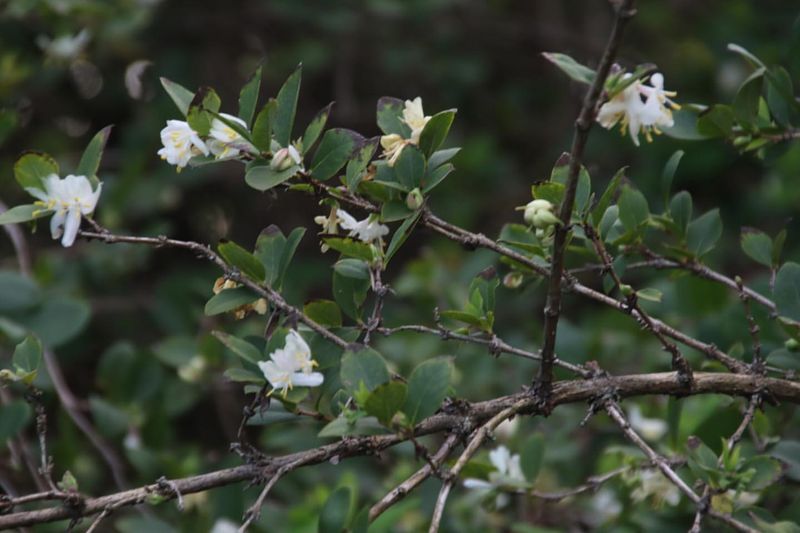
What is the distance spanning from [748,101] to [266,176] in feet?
2.14

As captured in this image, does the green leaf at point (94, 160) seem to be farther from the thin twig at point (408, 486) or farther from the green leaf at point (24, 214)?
the thin twig at point (408, 486)

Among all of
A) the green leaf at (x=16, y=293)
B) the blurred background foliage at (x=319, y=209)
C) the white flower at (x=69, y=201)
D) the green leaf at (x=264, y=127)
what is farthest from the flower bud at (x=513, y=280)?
the green leaf at (x=16, y=293)

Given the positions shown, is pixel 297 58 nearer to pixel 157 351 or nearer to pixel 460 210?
pixel 460 210

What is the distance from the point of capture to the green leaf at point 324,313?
1.14 meters

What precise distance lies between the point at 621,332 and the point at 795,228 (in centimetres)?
85

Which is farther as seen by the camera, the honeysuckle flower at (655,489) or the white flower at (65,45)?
the white flower at (65,45)

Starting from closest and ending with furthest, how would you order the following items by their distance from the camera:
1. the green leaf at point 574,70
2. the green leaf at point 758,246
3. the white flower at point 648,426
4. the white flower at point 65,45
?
the green leaf at point 574,70 < the green leaf at point 758,246 < the white flower at point 648,426 < the white flower at point 65,45

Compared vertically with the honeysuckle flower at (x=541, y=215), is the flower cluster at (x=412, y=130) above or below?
above

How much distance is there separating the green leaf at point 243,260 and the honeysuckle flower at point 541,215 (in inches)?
12.5

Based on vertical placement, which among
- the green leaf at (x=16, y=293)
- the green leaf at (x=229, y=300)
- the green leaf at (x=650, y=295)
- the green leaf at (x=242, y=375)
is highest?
the green leaf at (x=650, y=295)

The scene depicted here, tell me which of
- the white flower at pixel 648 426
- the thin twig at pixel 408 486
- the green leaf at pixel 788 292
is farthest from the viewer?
the white flower at pixel 648 426

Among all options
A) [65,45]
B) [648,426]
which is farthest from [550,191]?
[65,45]

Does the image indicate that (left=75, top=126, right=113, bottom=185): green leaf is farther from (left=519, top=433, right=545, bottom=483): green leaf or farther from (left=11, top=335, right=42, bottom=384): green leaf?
(left=519, top=433, right=545, bottom=483): green leaf

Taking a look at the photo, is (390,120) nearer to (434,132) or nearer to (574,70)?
(434,132)
